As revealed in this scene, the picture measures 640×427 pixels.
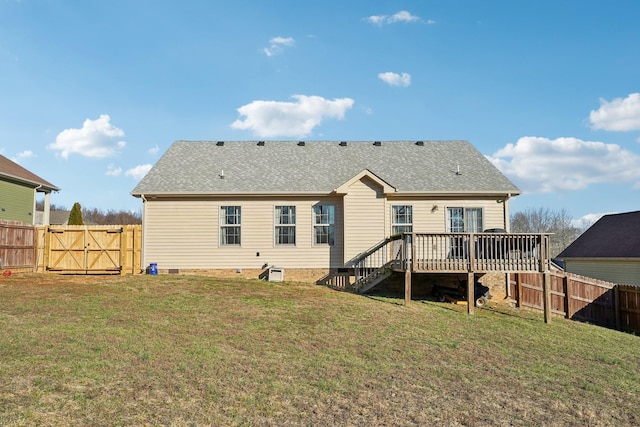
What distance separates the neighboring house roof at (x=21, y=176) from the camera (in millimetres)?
21825

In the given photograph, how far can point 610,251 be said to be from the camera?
81.6 feet

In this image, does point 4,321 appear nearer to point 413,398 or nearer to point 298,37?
point 413,398

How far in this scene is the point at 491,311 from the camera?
47.0 ft

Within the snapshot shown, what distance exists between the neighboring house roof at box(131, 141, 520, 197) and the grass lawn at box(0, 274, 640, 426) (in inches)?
213

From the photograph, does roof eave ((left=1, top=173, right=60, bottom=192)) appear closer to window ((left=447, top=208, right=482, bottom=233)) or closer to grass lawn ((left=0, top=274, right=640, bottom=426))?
grass lawn ((left=0, top=274, right=640, bottom=426))

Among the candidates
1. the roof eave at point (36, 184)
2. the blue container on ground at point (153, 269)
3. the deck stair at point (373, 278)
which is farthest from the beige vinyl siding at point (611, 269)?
the roof eave at point (36, 184)

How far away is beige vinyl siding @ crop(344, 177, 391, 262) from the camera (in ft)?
53.8

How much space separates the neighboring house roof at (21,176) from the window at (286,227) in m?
14.4

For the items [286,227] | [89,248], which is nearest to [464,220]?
[286,227]

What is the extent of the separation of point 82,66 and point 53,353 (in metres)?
13.2

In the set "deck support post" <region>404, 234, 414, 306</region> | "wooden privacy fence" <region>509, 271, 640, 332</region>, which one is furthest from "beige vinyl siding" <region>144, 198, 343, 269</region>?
"wooden privacy fence" <region>509, 271, 640, 332</region>

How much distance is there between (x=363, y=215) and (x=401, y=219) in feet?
5.52

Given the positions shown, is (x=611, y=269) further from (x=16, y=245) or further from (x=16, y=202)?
(x=16, y=202)

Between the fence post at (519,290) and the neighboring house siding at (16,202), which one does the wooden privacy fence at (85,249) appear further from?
the fence post at (519,290)
